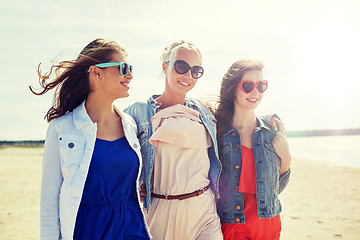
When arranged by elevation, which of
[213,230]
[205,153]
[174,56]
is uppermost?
[174,56]

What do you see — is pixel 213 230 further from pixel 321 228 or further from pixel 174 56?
pixel 321 228

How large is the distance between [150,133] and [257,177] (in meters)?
1.17

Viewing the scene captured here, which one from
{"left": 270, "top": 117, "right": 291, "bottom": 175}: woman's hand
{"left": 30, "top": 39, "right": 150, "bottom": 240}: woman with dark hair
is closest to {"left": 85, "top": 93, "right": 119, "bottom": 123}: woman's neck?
{"left": 30, "top": 39, "right": 150, "bottom": 240}: woman with dark hair

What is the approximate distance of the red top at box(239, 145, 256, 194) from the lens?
11.9 feet

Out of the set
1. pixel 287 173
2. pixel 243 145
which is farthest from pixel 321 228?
pixel 243 145

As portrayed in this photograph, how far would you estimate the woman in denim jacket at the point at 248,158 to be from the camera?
3.56 meters

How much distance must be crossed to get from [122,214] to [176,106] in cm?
118

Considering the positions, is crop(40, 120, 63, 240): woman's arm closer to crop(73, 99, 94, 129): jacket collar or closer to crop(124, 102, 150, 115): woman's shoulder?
crop(73, 99, 94, 129): jacket collar

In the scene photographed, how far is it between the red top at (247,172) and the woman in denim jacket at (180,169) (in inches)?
11.6

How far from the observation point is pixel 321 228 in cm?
→ 692

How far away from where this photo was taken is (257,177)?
3.60 meters

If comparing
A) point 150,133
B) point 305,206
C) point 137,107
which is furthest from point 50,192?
point 305,206

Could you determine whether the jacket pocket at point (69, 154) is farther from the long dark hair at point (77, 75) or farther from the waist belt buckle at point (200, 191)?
the waist belt buckle at point (200, 191)

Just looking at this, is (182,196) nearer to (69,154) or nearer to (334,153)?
(69,154)
